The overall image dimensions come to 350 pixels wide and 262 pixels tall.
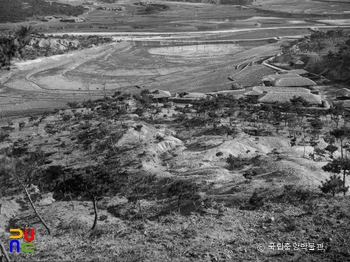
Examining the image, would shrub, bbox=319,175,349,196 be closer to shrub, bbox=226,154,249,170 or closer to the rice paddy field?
shrub, bbox=226,154,249,170

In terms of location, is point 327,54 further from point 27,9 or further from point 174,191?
point 27,9

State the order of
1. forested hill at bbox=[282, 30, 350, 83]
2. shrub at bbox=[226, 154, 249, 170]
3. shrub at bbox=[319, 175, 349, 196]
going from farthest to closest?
1. forested hill at bbox=[282, 30, 350, 83]
2. shrub at bbox=[226, 154, 249, 170]
3. shrub at bbox=[319, 175, 349, 196]

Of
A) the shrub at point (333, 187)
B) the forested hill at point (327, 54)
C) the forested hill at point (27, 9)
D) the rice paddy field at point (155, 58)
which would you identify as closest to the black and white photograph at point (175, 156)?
the shrub at point (333, 187)

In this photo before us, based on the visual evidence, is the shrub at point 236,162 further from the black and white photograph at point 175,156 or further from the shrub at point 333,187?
the shrub at point 333,187

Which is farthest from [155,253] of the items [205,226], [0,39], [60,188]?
[0,39]

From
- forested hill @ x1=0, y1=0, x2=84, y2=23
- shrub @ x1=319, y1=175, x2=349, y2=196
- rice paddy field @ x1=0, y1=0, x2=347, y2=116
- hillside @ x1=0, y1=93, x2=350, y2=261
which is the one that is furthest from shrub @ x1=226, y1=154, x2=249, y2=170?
forested hill @ x1=0, y1=0, x2=84, y2=23

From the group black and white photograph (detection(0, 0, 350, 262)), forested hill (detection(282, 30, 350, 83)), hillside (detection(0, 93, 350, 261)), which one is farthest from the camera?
forested hill (detection(282, 30, 350, 83))
